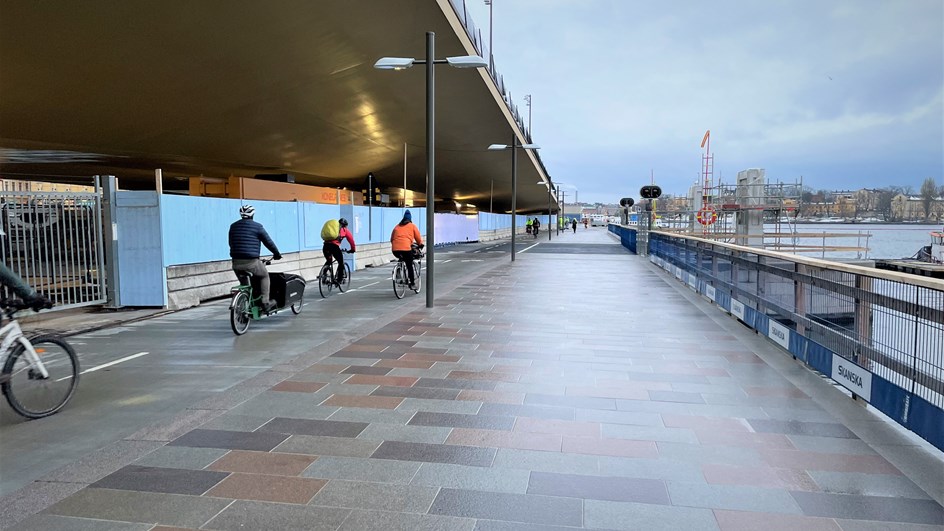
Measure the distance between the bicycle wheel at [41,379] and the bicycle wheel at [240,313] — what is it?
9.38ft

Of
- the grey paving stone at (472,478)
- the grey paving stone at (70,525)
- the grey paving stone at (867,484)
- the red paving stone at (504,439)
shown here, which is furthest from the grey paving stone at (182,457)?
the grey paving stone at (867,484)

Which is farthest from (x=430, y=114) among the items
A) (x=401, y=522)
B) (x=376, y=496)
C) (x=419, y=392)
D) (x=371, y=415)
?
(x=401, y=522)

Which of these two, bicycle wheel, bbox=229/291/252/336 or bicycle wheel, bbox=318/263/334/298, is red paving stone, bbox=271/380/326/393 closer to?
bicycle wheel, bbox=229/291/252/336

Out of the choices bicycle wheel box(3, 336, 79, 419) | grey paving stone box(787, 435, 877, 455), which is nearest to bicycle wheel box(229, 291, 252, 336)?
bicycle wheel box(3, 336, 79, 419)

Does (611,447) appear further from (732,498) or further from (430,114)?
(430,114)

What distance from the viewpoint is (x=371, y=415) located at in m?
4.75

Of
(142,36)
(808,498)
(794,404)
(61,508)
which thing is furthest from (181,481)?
(142,36)

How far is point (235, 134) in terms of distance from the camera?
22719mm

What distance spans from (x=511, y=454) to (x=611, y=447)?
70 centimetres

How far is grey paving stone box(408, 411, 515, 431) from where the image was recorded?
14.8 ft

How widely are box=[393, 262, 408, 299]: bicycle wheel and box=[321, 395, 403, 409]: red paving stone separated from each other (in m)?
6.55

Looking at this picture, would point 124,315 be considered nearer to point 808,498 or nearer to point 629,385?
point 629,385

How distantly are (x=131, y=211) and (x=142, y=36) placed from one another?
5939mm

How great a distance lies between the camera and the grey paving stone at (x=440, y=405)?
490 centimetres
